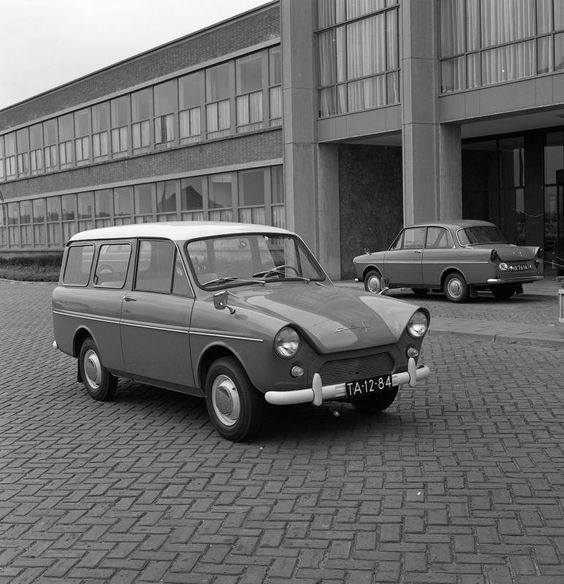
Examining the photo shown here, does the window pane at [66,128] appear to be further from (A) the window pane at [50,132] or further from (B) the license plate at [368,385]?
(B) the license plate at [368,385]

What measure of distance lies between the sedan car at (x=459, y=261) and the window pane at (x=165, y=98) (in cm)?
1628

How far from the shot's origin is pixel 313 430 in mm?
6332

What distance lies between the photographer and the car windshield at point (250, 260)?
261 inches

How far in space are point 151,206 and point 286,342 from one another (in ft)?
95.3

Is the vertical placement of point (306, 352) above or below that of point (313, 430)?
above

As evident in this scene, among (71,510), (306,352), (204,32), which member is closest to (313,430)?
(306,352)

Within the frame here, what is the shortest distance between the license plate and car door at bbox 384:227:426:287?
11.8 metres

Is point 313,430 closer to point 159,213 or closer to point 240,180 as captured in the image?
point 240,180

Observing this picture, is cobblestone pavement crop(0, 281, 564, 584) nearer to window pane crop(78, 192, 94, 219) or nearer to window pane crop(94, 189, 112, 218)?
window pane crop(94, 189, 112, 218)

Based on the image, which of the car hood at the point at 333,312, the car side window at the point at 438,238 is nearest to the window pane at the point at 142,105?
the car side window at the point at 438,238

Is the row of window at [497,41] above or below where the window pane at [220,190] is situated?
above

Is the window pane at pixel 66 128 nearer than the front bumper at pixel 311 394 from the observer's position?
No

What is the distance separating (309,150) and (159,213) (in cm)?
1002

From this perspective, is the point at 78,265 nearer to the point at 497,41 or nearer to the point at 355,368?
the point at 355,368
